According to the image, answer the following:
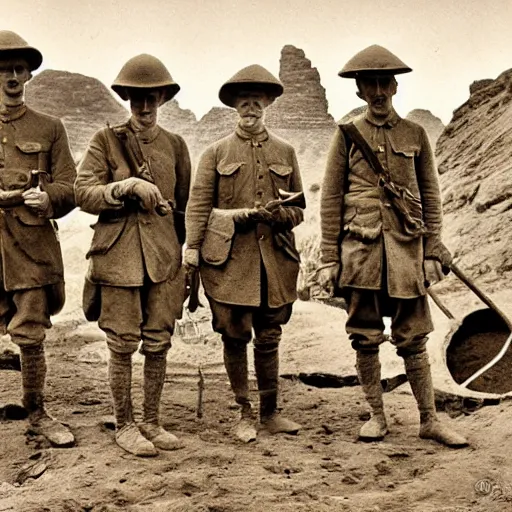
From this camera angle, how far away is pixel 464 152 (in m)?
12.9

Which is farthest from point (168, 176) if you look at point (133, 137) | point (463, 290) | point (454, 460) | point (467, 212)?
point (467, 212)

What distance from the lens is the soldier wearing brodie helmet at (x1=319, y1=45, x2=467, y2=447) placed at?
16.5ft

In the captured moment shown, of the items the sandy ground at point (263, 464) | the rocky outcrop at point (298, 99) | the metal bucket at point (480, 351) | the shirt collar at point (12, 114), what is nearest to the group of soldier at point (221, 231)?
the shirt collar at point (12, 114)

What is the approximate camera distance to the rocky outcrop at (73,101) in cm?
3048

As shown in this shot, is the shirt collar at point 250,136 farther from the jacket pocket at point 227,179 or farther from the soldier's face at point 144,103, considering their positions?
the soldier's face at point 144,103

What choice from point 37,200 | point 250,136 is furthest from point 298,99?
point 37,200

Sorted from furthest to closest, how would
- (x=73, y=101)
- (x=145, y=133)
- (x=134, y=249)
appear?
1. (x=73, y=101)
2. (x=145, y=133)
3. (x=134, y=249)

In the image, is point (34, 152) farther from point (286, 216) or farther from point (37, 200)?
point (286, 216)

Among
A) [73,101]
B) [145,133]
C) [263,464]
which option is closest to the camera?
[263,464]

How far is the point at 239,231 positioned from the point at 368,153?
36.6 inches

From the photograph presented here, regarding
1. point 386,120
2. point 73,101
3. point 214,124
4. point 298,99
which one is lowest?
point 386,120

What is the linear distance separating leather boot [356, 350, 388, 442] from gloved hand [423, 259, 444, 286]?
58 cm

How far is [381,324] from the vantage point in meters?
5.20

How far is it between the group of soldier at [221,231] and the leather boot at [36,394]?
14 millimetres
